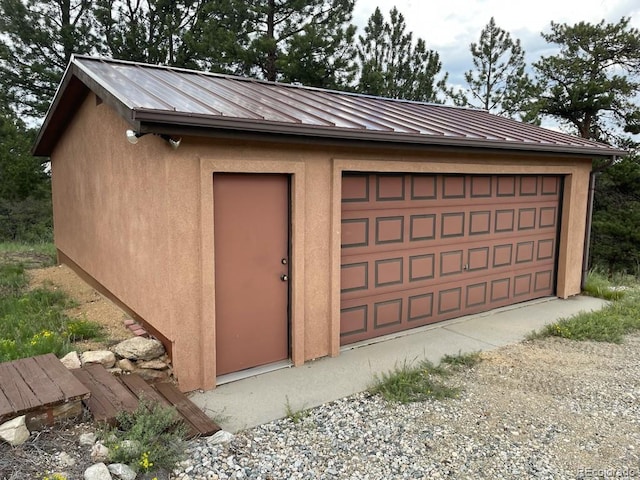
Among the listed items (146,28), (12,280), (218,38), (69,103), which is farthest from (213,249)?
(146,28)

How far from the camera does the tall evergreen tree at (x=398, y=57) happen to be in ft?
57.1

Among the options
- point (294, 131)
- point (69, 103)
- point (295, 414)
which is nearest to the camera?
point (295, 414)

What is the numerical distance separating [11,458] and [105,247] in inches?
146

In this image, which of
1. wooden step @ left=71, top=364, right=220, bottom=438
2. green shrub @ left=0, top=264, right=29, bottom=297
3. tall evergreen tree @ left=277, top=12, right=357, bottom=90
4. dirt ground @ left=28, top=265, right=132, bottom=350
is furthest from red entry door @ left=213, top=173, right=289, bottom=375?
tall evergreen tree @ left=277, top=12, right=357, bottom=90

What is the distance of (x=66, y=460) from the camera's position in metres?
2.96

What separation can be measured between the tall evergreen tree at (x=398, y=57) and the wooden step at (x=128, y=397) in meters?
14.5

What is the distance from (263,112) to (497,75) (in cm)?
1838

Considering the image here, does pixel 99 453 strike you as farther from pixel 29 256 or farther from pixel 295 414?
pixel 29 256

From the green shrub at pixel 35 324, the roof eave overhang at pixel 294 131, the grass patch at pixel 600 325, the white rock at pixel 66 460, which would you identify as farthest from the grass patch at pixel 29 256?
the grass patch at pixel 600 325

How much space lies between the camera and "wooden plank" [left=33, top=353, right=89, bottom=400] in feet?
11.0

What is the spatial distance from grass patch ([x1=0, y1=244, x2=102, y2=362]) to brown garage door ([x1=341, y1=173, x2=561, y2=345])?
9.57 ft

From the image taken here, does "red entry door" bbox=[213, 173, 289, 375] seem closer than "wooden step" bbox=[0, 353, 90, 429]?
No

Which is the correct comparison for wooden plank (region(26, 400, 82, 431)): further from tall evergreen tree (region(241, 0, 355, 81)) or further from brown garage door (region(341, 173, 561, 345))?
tall evergreen tree (region(241, 0, 355, 81))

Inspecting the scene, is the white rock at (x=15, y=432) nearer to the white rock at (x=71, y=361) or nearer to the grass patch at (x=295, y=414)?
the white rock at (x=71, y=361)
